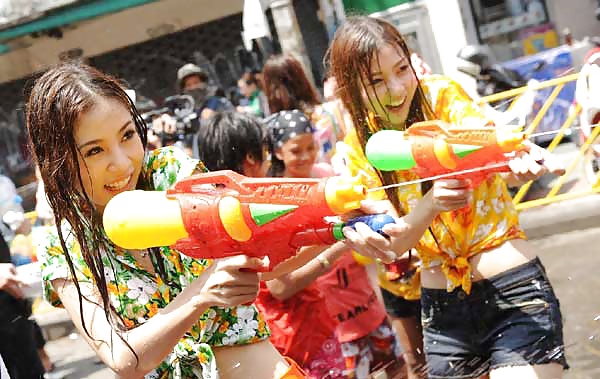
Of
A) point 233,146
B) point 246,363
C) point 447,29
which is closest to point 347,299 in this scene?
point 233,146

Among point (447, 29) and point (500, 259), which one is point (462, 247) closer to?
point (500, 259)

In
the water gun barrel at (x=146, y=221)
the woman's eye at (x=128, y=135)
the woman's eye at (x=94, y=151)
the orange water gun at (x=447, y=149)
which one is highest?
the woman's eye at (x=128, y=135)

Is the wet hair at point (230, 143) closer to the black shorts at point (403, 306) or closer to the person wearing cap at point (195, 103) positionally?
the black shorts at point (403, 306)

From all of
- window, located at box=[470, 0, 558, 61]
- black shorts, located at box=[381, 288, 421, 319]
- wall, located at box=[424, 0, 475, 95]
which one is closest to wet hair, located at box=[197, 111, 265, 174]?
black shorts, located at box=[381, 288, 421, 319]

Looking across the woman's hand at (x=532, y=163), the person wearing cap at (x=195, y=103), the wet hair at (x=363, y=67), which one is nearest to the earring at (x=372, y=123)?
the wet hair at (x=363, y=67)

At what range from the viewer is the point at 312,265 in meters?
2.96

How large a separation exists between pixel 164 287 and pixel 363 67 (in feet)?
3.12

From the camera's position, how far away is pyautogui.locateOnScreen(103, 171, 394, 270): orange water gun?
1.65 meters

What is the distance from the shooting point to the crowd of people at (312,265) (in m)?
1.91

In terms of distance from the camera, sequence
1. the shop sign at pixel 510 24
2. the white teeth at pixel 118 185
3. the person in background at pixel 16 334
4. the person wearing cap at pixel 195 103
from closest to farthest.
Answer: the white teeth at pixel 118 185 < the person in background at pixel 16 334 < the person wearing cap at pixel 195 103 < the shop sign at pixel 510 24

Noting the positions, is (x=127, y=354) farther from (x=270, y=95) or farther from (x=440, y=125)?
(x=270, y=95)

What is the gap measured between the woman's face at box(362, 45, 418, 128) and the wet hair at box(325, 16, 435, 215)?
0.01 metres

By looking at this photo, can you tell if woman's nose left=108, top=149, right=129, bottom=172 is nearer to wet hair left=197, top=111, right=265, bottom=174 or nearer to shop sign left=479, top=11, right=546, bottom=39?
wet hair left=197, top=111, right=265, bottom=174

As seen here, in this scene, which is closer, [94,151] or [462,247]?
[94,151]
